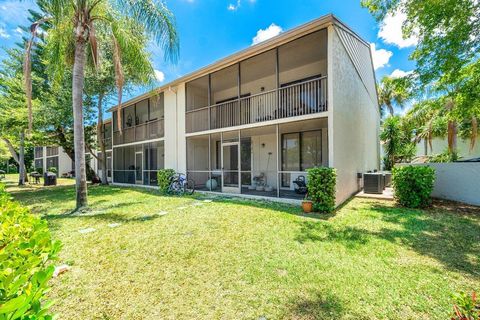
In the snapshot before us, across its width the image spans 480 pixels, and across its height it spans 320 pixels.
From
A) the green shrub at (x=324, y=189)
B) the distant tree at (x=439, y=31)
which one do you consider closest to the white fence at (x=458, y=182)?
the distant tree at (x=439, y=31)

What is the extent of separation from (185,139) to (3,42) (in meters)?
15.0

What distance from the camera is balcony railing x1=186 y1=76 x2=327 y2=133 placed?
27.6 ft

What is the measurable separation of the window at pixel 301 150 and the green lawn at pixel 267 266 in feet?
14.0

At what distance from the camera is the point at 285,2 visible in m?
11.3

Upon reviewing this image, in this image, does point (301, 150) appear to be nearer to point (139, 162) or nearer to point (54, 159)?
point (139, 162)

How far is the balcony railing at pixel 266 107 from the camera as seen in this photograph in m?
8.42

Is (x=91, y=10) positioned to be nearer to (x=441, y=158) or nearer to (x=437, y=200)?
(x=437, y=200)

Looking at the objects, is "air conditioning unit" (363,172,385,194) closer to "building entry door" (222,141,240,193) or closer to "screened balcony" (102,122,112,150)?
"building entry door" (222,141,240,193)

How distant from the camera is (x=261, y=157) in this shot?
1271 cm

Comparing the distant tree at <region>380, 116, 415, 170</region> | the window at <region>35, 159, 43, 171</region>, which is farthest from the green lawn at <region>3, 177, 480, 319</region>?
Result: the window at <region>35, 159, 43, 171</region>

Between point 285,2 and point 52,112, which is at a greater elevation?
point 285,2

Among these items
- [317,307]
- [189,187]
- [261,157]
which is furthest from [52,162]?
[317,307]

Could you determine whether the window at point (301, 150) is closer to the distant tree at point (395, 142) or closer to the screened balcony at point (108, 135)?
the distant tree at point (395, 142)

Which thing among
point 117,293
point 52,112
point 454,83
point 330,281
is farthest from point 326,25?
point 52,112
